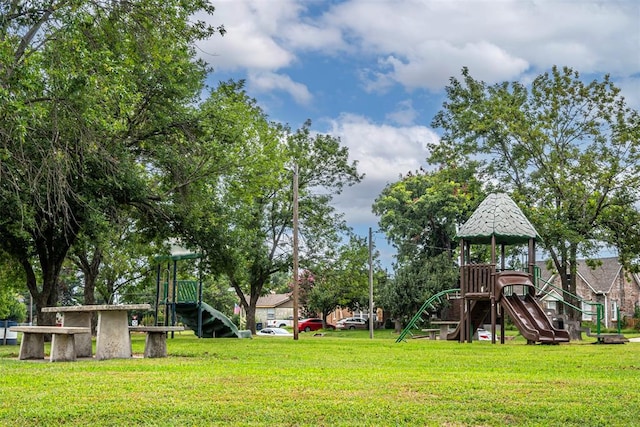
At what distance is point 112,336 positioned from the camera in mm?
12727

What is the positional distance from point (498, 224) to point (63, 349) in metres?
16.1

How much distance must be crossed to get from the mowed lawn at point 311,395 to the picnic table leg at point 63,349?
983 millimetres

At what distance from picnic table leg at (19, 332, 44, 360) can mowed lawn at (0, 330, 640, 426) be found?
223cm

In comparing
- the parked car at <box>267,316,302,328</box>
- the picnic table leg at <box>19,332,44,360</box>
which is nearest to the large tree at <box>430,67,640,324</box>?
the picnic table leg at <box>19,332,44,360</box>

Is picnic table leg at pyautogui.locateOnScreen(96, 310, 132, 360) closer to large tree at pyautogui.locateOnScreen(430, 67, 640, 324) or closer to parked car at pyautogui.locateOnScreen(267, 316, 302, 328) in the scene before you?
large tree at pyautogui.locateOnScreen(430, 67, 640, 324)

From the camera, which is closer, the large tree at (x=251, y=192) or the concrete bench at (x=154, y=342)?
the concrete bench at (x=154, y=342)

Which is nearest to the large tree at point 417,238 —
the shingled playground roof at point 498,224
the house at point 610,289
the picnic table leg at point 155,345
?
the house at point 610,289

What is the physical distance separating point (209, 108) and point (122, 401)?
1536 cm

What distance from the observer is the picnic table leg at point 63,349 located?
12164 millimetres

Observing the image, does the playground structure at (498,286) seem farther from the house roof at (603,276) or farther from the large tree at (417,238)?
the house roof at (603,276)

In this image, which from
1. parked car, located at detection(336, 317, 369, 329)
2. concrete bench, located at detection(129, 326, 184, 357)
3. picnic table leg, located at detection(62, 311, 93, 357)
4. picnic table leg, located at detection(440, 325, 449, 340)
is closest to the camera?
concrete bench, located at detection(129, 326, 184, 357)

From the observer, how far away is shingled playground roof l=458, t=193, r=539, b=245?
952 inches

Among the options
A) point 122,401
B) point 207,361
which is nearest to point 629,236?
point 207,361

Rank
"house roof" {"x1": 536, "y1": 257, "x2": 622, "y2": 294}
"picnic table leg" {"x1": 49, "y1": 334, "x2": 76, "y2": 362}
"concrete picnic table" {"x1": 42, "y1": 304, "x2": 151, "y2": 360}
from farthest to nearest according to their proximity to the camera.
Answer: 1. "house roof" {"x1": 536, "y1": 257, "x2": 622, "y2": 294}
2. "concrete picnic table" {"x1": 42, "y1": 304, "x2": 151, "y2": 360}
3. "picnic table leg" {"x1": 49, "y1": 334, "x2": 76, "y2": 362}
